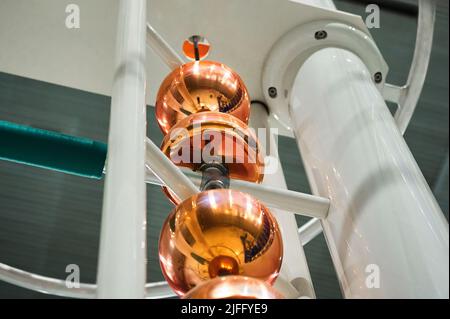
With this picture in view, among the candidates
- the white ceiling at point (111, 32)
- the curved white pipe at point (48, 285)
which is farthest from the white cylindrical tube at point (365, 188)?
the curved white pipe at point (48, 285)

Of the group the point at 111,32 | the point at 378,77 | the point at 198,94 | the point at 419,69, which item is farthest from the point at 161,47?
the point at 419,69

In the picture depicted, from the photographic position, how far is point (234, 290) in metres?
0.54

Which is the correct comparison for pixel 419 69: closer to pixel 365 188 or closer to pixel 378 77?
pixel 378 77

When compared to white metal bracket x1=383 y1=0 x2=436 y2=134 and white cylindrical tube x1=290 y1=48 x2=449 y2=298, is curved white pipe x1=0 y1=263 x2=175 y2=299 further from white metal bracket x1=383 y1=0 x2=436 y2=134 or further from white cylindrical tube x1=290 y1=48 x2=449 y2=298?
white metal bracket x1=383 y1=0 x2=436 y2=134

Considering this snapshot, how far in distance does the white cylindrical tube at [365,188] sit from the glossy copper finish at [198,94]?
0.10 m

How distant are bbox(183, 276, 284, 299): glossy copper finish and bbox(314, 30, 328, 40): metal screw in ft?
2.18

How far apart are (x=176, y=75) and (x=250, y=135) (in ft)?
0.59

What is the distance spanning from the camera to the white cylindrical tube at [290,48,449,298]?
0.66m

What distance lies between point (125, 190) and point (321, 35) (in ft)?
2.30

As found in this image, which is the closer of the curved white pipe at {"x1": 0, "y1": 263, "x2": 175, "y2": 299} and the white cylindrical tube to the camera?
the white cylindrical tube

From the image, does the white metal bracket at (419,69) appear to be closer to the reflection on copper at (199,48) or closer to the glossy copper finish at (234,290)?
the reflection on copper at (199,48)

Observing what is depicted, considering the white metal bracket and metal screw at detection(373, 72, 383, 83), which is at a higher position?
the white metal bracket

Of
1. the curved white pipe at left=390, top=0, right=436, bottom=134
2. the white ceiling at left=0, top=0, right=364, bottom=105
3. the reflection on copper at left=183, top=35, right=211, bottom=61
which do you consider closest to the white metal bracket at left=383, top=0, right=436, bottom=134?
the curved white pipe at left=390, top=0, right=436, bottom=134

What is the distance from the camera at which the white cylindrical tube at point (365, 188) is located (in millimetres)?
664
